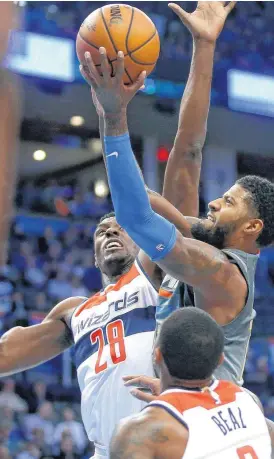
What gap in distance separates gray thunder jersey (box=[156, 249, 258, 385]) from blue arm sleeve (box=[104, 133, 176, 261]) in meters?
0.43

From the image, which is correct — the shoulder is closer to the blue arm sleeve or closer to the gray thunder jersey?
the gray thunder jersey

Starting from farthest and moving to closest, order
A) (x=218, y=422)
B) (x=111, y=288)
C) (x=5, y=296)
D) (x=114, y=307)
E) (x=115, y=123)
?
(x=5, y=296) < (x=111, y=288) < (x=114, y=307) < (x=115, y=123) < (x=218, y=422)

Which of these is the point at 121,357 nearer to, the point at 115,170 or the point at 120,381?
the point at 120,381

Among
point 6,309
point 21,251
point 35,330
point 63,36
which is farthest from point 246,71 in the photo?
point 35,330

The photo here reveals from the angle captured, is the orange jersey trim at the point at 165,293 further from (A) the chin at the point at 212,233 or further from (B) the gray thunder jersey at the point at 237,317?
(A) the chin at the point at 212,233

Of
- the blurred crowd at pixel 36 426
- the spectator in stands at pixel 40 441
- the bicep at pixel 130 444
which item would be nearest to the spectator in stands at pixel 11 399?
the blurred crowd at pixel 36 426

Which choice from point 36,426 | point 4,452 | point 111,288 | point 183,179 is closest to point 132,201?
point 183,179

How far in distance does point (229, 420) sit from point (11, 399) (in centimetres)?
816

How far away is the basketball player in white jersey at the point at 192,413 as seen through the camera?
8.48 ft

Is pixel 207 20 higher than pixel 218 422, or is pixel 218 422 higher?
pixel 207 20

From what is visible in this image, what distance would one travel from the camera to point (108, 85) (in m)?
3.09

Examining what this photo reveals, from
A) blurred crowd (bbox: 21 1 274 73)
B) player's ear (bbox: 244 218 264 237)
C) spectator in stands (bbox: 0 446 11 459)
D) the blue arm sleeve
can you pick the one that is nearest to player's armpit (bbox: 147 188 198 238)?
player's ear (bbox: 244 218 264 237)

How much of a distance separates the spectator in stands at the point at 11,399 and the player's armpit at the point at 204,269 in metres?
7.36

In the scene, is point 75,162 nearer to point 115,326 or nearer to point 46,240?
point 46,240
